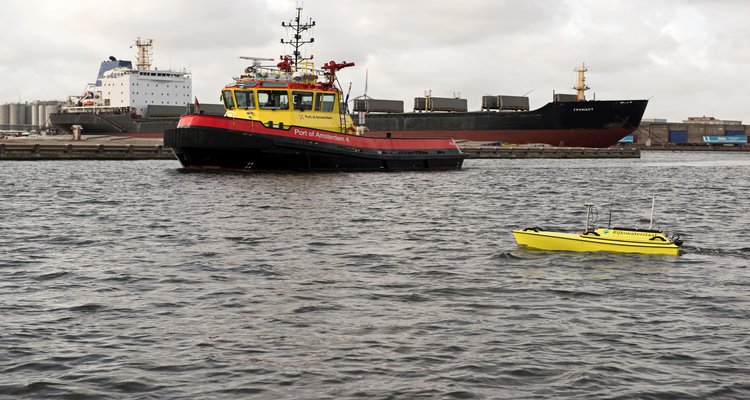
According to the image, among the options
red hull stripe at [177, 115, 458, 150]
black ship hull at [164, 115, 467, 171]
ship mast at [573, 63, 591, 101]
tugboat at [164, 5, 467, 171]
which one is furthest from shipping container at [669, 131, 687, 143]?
black ship hull at [164, 115, 467, 171]

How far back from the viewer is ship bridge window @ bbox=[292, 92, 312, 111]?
44000mm

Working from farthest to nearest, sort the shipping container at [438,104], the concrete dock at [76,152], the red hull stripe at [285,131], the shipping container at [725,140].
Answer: the shipping container at [725,140] < the shipping container at [438,104] < the concrete dock at [76,152] < the red hull stripe at [285,131]

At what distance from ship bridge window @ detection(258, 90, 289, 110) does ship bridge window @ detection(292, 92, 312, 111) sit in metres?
0.50

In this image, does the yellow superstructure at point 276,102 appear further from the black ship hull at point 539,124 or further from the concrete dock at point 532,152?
the black ship hull at point 539,124

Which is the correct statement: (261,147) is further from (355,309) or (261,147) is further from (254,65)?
(355,309)

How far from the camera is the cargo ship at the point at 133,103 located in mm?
→ 93156

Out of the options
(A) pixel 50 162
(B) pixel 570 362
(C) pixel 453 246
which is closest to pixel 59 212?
(C) pixel 453 246

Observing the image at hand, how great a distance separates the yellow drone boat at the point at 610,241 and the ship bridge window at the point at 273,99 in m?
28.3

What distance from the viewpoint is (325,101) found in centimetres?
4525

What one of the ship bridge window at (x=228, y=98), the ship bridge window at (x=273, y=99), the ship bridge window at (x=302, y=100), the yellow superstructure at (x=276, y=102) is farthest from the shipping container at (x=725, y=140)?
the ship bridge window at (x=228, y=98)

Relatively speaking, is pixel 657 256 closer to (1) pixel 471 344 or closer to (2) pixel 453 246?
(2) pixel 453 246

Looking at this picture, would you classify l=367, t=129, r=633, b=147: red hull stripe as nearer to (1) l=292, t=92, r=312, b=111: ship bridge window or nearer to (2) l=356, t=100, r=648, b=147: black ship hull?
(2) l=356, t=100, r=648, b=147: black ship hull

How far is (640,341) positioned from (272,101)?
117ft

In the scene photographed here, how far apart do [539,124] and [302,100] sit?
43336 millimetres
